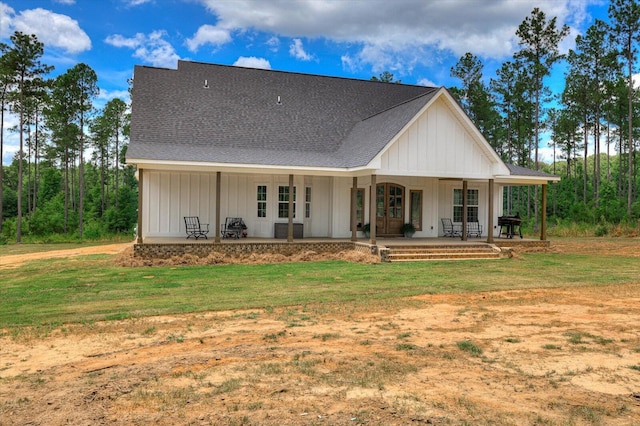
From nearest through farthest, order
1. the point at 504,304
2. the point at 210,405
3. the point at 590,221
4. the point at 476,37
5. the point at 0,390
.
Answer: the point at 210,405 → the point at 0,390 → the point at 504,304 → the point at 590,221 → the point at 476,37

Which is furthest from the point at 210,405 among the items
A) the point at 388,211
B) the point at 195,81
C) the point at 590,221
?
the point at 590,221

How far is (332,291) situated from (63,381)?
19.2 ft

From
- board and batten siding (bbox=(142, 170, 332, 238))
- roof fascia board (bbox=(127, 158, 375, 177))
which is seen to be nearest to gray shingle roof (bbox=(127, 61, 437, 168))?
roof fascia board (bbox=(127, 158, 375, 177))

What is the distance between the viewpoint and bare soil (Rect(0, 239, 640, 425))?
12.9 ft

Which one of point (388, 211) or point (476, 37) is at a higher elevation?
point (476, 37)

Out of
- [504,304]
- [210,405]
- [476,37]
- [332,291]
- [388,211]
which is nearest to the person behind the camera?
[210,405]

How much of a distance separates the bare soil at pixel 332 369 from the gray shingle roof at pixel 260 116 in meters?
8.73

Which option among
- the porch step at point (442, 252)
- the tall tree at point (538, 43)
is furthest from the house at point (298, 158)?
the tall tree at point (538, 43)

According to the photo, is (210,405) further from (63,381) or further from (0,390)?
(0,390)

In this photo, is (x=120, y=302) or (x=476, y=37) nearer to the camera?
(x=120, y=302)

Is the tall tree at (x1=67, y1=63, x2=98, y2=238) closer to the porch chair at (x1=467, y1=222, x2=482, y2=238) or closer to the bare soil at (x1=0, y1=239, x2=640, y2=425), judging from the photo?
the porch chair at (x1=467, y1=222, x2=482, y2=238)

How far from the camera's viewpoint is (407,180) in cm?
1889

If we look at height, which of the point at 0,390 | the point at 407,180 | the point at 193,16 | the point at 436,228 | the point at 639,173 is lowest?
the point at 0,390

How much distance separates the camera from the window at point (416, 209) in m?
19.2
